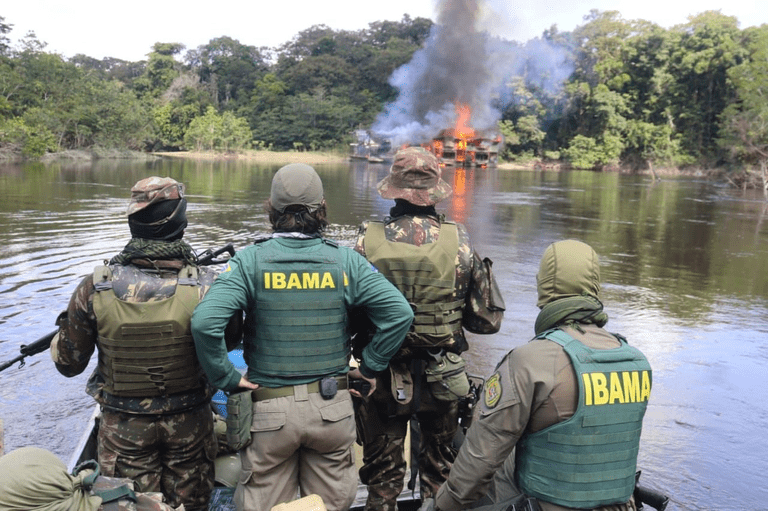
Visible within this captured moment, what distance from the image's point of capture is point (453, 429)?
137 inches

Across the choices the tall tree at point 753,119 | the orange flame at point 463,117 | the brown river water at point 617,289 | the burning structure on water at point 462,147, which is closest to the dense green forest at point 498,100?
the tall tree at point 753,119

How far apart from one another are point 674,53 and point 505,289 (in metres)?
51.8

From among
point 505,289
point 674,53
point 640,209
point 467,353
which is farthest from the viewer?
point 674,53

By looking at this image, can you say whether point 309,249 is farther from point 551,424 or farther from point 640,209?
point 640,209

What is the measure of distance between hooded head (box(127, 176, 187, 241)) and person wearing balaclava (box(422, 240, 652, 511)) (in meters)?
1.60

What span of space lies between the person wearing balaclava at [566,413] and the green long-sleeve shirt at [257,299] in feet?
2.10

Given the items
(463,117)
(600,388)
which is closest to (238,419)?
(600,388)

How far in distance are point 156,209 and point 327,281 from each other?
852mm

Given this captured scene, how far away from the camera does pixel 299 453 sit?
9.42 ft

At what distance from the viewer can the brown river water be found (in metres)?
5.07

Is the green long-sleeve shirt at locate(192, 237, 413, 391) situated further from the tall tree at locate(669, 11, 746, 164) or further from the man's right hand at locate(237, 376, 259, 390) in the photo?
the tall tree at locate(669, 11, 746, 164)

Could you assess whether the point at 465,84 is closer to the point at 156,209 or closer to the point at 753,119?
the point at 753,119

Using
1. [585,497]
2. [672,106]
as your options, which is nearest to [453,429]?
[585,497]

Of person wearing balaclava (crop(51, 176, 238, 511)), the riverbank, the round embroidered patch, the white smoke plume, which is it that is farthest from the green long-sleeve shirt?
the riverbank
